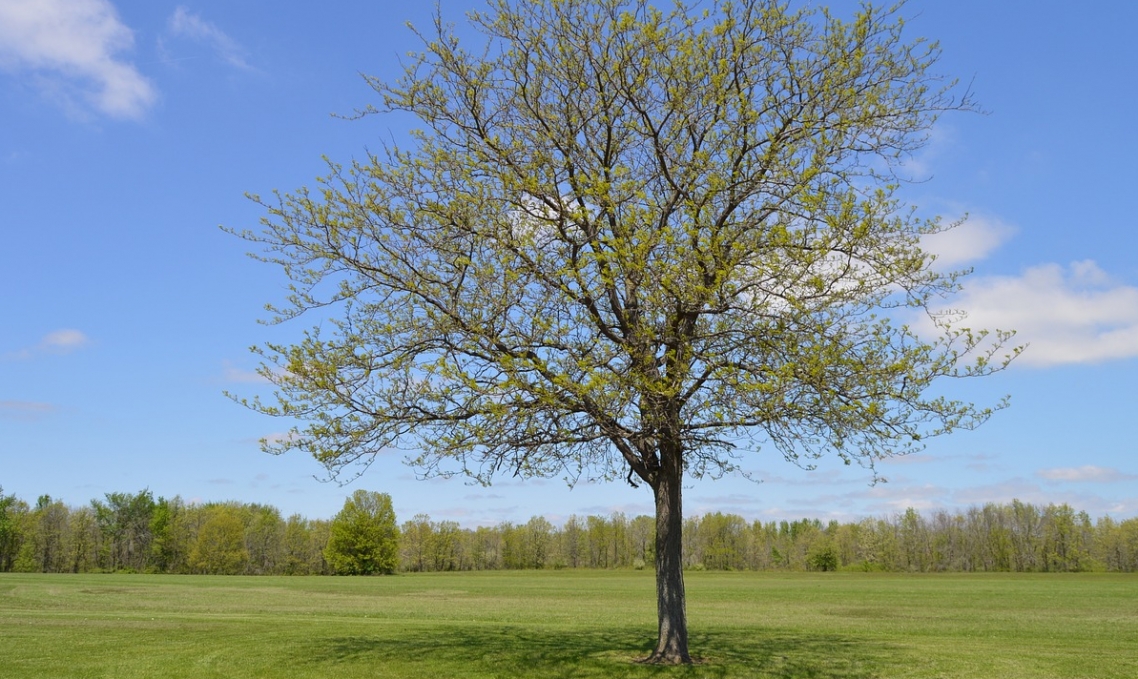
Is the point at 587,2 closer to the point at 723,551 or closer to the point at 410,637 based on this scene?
the point at 410,637

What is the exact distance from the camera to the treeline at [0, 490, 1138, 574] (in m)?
109

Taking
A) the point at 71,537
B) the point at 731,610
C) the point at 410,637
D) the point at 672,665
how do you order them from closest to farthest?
the point at 672,665, the point at 410,637, the point at 731,610, the point at 71,537

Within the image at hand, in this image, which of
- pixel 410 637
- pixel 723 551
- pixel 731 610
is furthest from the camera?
pixel 723 551

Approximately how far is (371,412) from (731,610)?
91.0ft

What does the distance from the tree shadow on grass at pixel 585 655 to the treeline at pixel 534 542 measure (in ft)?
293

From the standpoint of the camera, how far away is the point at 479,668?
1491cm

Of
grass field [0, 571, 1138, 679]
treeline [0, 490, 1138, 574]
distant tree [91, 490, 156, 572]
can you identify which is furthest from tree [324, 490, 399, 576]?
grass field [0, 571, 1138, 679]

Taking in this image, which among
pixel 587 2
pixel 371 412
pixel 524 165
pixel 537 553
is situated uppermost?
pixel 587 2

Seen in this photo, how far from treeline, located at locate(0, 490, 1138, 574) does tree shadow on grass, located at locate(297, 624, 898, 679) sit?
89.2m

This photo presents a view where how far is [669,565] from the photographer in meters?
14.8

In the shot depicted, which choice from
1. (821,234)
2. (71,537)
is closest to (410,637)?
(821,234)

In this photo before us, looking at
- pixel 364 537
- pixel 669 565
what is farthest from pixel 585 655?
pixel 364 537

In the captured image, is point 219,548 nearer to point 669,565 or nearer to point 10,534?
point 10,534

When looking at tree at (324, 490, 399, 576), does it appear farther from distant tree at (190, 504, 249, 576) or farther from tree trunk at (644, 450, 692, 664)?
tree trunk at (644, 450, 692, 664)
